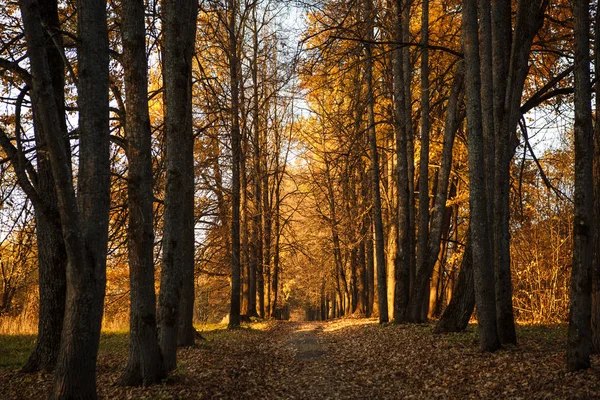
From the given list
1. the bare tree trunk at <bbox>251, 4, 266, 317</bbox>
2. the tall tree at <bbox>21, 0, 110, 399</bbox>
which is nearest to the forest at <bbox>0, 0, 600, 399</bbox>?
the tall tree at <bbox>21, 0, 110, 399</bbox>

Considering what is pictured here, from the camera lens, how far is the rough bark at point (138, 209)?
6.91 m

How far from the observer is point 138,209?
690 centimetres

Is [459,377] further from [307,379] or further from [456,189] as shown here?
[456,189]

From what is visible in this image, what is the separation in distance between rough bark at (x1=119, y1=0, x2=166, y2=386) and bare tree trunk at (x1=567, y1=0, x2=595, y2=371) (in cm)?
587

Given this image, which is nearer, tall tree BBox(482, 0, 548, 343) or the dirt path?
tall tree BBox(482, 0, 548, 343)

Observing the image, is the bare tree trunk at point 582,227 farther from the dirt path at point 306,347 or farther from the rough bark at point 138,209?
the dirt path at point 306,347

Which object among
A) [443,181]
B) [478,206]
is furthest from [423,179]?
[478,206]

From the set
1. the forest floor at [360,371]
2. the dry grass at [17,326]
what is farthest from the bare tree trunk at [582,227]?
the dry grass at [17,326]

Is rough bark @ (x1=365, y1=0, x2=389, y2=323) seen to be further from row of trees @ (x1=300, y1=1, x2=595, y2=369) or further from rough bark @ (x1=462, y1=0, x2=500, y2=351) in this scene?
rough bark @ (x1=462, y1=0, x2=500, y2=351)

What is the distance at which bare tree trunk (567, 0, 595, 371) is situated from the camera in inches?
252

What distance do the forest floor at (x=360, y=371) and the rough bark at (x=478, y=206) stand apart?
59cm

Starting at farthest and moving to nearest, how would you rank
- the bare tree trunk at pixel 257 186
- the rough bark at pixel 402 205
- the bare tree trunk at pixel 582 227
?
the bare tree trunk at pixel 257 186, the rough bark at pixel 402 205, the bare tree trunk at pixel 582 227

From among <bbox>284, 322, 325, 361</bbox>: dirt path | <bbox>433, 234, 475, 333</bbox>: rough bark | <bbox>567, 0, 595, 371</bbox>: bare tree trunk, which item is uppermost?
<bbox>567, 0, 595, 371</bbox>: bare tree trunk

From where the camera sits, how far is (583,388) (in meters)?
5.82
